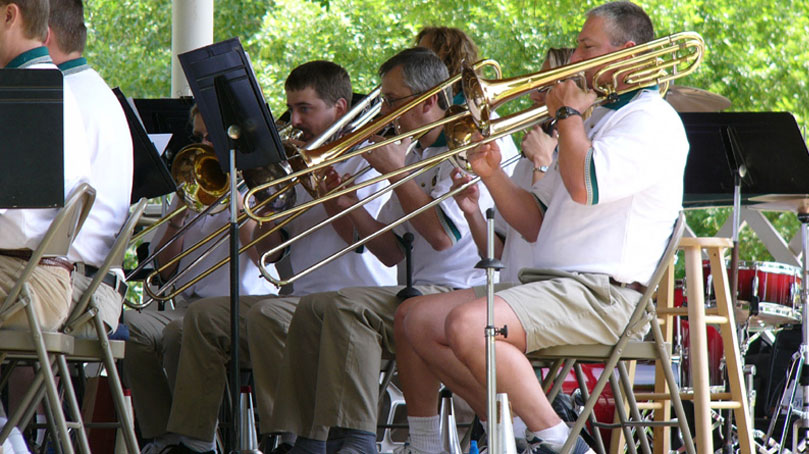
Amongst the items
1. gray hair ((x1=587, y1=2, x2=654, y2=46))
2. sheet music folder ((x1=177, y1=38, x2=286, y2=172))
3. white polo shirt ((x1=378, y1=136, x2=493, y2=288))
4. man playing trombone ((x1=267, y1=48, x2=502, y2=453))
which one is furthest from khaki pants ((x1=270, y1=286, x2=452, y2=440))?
gray hair ((x1=587, y1=2, x2=654, y2=46))

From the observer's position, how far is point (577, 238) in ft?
10.8

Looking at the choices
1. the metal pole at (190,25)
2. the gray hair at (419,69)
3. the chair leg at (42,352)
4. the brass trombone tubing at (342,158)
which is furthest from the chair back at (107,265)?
the metal pole at (190,25)

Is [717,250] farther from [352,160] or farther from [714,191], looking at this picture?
[352,160]

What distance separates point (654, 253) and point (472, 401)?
0.72 metres

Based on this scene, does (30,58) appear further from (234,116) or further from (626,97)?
(626,97)

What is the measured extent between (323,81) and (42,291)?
71.8 inches

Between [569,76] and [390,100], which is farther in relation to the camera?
[390,100]

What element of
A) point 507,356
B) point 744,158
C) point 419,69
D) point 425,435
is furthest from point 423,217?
point 744,158

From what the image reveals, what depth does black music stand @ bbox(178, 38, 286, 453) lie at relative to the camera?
3.12m

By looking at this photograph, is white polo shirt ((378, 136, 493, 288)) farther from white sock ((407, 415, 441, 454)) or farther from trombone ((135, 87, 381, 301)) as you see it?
white sock ((407, 415, 441, 454))

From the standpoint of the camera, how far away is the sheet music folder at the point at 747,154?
4742 mm

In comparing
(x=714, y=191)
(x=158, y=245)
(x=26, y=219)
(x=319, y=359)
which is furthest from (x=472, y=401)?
(x=714, y=191)

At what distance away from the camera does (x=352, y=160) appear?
4.46 meters

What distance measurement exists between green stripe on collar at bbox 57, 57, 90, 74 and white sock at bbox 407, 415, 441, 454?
1.59 metres
